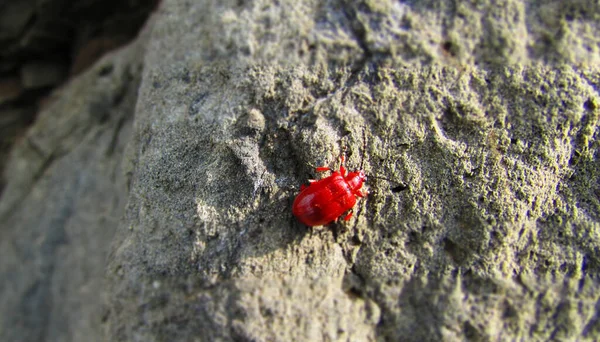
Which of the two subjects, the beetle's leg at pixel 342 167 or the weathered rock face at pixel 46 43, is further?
the weathered rock face at pixel 46 43

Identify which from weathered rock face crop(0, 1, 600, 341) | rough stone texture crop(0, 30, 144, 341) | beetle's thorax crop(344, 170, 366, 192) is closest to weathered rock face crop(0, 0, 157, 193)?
rough stone texture crop(0, 30, 144, 341)

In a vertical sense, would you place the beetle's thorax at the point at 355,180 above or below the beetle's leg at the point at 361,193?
above

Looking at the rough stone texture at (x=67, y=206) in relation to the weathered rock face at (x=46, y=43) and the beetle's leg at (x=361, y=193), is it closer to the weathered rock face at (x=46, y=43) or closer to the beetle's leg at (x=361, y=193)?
the weathered rock face at (x=46, y=43)

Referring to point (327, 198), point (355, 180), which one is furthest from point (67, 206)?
point (355, 180)

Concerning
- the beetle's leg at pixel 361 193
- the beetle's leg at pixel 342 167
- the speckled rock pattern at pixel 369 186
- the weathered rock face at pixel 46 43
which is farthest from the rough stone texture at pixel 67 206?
the beetle's leg at pixel 361 193

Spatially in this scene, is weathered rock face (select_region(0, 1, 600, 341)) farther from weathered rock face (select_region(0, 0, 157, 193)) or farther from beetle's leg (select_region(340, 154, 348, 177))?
weathered rock face (select_region(0, 0, 157, 193))

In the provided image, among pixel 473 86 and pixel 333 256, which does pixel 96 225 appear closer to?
pixel 333 256

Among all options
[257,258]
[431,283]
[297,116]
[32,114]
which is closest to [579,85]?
[431,283]

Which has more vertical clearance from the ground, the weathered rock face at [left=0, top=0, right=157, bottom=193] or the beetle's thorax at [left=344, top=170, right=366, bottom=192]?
the weathered rock face at [left=0, top=0, right=157, bottom=193]
